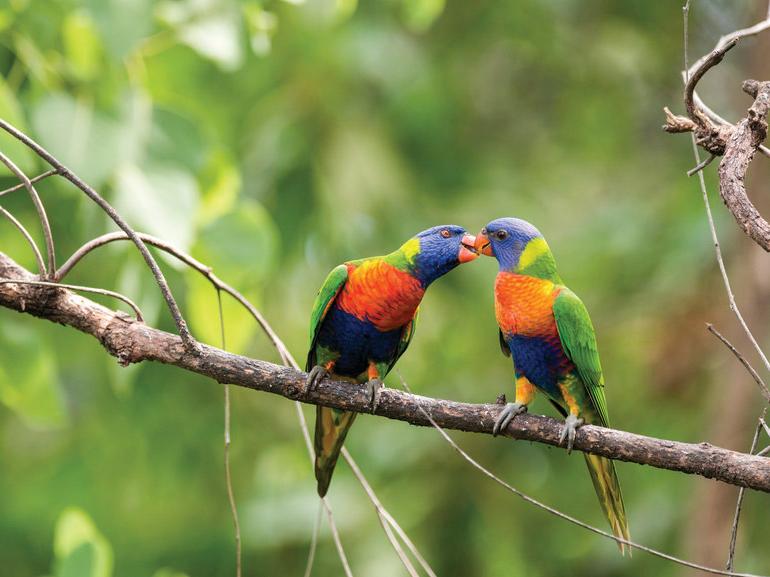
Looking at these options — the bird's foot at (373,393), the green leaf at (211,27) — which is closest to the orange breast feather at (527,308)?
the bird's foot at (373,393)

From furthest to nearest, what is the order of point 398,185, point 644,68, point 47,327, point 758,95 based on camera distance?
point 644,68 → point 398,185 → point 47,327 → point 758,95

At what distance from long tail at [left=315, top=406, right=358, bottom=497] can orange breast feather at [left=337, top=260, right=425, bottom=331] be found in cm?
31

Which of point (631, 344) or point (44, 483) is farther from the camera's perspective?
point (44, 483)

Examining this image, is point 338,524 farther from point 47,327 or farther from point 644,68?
point 644,68

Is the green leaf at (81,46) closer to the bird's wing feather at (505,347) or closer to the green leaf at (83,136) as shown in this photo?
the green leaf at (83,136)

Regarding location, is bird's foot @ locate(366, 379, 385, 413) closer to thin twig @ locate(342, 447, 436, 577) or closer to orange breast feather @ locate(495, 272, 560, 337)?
thin twig @ locate(342, 447, 436, 577)

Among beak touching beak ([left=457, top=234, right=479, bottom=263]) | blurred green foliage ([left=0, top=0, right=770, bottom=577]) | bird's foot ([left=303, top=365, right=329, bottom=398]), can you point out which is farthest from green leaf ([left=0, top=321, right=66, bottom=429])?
beak touching beak ([left=457, top=234, right=479, bottom=263])

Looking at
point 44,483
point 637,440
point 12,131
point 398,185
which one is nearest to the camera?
point 12,131

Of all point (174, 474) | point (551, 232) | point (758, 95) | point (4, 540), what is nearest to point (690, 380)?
point (551, 232)

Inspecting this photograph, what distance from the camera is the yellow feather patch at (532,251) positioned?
261 cm

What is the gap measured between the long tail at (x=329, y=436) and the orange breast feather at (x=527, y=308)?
0.55 metres

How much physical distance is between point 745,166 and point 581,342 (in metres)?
0.85

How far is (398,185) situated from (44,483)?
3.25m

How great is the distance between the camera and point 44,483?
6555mm
